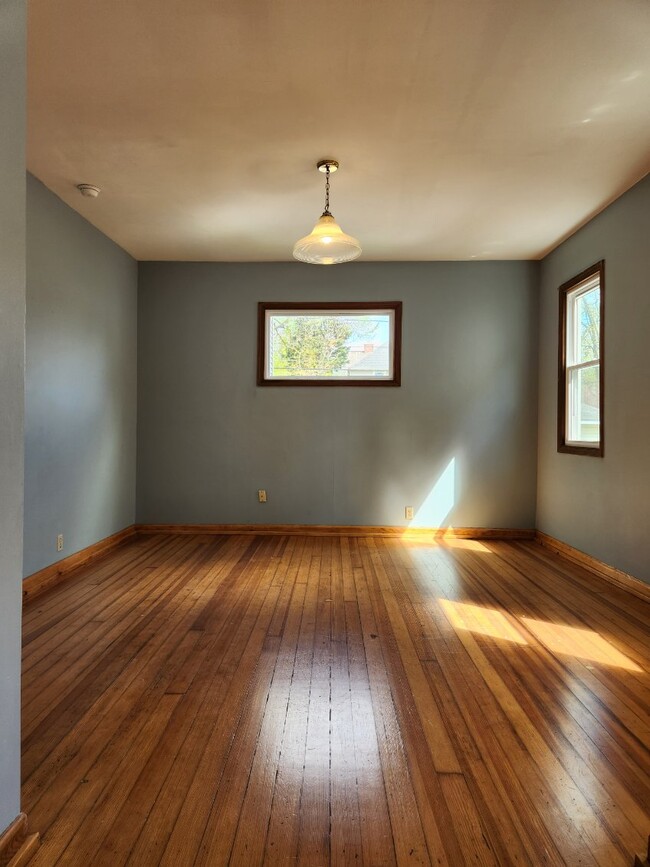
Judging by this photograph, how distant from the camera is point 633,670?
2.50m

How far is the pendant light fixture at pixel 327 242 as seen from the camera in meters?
3.45

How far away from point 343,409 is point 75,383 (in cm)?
264

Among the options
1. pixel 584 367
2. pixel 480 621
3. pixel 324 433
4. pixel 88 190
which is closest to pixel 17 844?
pixel 480 621

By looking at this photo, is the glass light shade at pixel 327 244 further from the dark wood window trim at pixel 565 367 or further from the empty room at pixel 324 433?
the dark wood window trim at pixel 565 367

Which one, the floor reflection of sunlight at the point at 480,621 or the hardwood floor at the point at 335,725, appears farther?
the floor reflection of sunlight at the point at 480,621

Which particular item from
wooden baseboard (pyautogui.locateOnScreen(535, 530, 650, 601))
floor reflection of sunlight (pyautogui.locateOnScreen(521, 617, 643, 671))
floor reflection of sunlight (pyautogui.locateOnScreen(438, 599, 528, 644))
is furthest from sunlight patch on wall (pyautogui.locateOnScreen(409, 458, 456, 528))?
floor reflection of sunlight (pyautogui.locateOnScreen(521, 617, 643, 671))

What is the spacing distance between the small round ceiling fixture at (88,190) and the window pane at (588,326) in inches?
162

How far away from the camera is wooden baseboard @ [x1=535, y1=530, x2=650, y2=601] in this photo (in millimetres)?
3660

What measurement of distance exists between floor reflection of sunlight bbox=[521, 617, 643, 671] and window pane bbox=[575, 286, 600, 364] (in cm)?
248

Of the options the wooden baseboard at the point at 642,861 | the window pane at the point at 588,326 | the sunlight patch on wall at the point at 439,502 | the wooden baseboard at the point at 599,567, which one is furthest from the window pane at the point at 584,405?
the wooden baseboard at the point at 642,861

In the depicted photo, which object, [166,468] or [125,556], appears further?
[166,468]

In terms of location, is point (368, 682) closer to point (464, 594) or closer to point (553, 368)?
point (464, 594)

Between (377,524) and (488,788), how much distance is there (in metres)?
4.04

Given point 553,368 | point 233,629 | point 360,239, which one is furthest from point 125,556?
point 553,368
